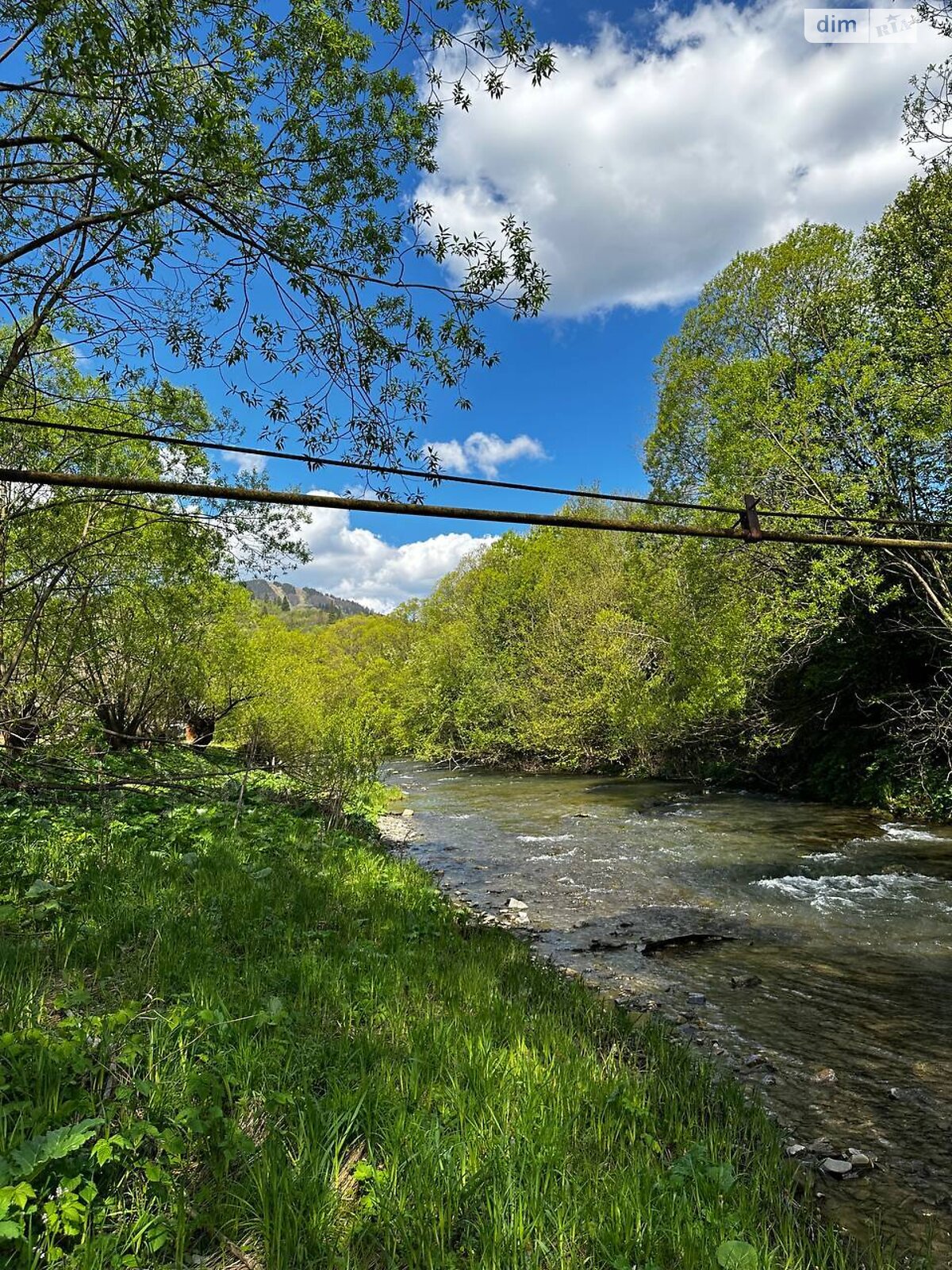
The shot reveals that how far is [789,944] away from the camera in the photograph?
8.30 metres

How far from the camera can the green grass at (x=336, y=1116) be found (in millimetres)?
2424

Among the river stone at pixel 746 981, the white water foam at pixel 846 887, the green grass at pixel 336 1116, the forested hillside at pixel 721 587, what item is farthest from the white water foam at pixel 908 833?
the green grass at pixel 336 1116

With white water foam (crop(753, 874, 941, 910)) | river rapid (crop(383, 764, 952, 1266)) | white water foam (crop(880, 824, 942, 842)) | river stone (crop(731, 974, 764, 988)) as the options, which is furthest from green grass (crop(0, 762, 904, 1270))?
white water foam (crop(880, 824, 942, 842))

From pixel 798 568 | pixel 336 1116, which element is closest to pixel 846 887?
pixel 798 568

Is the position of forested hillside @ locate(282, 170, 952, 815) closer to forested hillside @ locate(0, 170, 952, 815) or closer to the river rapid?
forested hillside @ locate(0, 170, 952, 815)

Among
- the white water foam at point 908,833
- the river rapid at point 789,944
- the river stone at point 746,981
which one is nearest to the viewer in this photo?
the river rapid at point 789,944

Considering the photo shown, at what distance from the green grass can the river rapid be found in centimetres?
83

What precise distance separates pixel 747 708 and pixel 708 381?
1398 cm

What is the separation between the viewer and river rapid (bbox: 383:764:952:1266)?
14.1 feet

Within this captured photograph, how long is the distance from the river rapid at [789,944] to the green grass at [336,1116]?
0.83m

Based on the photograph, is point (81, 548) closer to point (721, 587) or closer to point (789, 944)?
point (789, 944)

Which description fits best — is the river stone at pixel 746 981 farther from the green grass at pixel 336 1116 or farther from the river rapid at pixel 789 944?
the green grass at pixel 336 1116

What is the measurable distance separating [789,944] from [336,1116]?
7323 millimetres

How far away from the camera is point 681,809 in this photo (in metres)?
18.9
